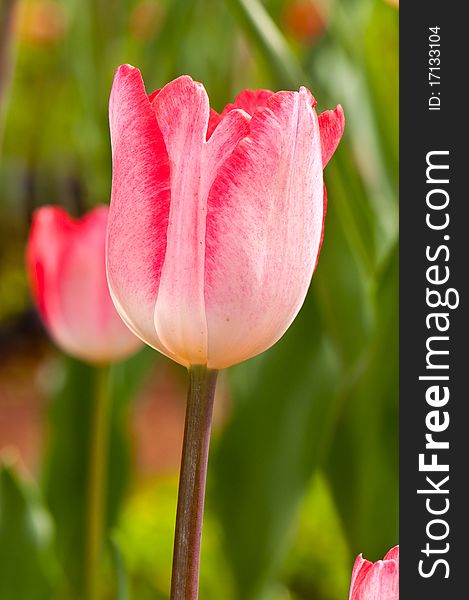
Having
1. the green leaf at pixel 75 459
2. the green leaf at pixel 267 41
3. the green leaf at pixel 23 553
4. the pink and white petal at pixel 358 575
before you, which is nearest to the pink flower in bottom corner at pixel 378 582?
the pink and white petal at pixel 358 575

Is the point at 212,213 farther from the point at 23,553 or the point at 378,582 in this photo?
the point at 23,553

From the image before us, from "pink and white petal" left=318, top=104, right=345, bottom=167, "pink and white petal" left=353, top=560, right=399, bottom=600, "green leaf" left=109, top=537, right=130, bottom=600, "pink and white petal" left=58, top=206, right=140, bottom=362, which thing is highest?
"pink and white petal" left=58, top=206, right=140, bottom=362

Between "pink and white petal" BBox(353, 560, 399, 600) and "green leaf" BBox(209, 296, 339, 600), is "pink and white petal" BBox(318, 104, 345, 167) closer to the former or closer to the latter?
"pink and white petal" BBox(353, 560, 399, 600)

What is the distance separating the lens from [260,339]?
0.21 meters

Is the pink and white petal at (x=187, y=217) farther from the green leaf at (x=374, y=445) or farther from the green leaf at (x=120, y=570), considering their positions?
the green leaf at (x=374, y=445)

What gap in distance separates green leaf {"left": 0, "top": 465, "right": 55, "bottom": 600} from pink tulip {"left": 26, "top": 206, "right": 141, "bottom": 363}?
3.8 inches

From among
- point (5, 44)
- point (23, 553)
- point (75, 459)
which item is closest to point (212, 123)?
point (5, 44)

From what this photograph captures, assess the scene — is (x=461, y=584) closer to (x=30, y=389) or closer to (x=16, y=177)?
(x=30, y=389)

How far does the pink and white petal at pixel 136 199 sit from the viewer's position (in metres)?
0.21

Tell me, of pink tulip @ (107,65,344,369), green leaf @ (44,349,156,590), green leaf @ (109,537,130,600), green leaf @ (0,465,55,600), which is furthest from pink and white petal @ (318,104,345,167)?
green leaf @ (44,349,156,590)

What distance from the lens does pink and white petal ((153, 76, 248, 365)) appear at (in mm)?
210

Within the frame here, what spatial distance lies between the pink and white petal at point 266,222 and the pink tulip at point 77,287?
0.79ft

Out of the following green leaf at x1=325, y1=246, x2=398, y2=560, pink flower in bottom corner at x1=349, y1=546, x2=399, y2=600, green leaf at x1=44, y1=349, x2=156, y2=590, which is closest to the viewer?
pink flower in bottom corner at x1=349, y1=546, x2=399, y2=600

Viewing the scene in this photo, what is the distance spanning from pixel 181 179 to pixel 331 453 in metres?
0.38
